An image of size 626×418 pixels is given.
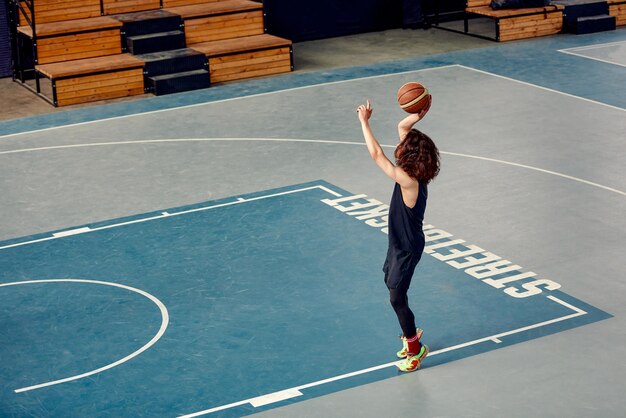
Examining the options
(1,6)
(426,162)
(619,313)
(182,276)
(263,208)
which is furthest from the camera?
(1,6)

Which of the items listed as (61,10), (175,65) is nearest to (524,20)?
(175,65)

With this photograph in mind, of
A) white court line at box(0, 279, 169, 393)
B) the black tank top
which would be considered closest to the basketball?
the black tank top

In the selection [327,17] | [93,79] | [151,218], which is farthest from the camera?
[327,17]

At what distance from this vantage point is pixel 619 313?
9.91 meters

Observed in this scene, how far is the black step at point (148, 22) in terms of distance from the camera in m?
19.3

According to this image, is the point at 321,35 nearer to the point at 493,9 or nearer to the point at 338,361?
the point at 493,9

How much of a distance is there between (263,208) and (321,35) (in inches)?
397

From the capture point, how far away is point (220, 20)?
20.0 m

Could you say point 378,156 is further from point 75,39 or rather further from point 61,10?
point 61,10

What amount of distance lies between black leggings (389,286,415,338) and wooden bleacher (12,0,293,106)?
10316 millimetres

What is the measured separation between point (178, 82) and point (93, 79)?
137 cm

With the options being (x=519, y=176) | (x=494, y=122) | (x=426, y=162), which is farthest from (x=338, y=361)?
(x=494, y=122)

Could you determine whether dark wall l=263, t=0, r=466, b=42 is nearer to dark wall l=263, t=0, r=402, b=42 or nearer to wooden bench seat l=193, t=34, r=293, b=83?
dark wall l=263, t=0, r=402, b=42

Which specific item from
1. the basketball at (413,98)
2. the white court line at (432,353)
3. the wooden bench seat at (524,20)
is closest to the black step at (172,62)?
the wooden bench seat at (524,20)
